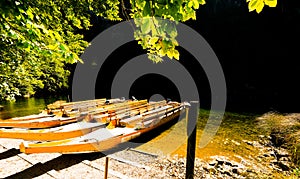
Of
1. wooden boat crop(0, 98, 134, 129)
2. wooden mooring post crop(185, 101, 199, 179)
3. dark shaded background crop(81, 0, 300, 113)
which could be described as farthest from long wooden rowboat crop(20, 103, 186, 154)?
dark shaded background crop(81, 0, 300, 113)

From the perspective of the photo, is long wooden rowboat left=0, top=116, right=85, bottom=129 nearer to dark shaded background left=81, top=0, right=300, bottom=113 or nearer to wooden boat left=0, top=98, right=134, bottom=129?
wooden boat left=0, top=98, right=134, bottom=129

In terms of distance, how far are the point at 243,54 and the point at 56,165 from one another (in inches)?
1198

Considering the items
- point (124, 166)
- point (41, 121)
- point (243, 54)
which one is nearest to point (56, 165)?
point (124, 166)

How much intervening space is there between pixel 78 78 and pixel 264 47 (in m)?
27.2

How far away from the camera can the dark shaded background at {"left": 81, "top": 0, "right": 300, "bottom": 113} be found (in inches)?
1022

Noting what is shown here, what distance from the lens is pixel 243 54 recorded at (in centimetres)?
3016

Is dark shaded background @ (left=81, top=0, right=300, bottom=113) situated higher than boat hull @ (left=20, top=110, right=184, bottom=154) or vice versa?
dark shaded background @ (left=81, top=0, right=300, bottom=113)

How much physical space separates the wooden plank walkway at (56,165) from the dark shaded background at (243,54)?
1860cm

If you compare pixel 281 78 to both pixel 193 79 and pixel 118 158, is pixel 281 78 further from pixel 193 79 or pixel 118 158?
pixel 118 158

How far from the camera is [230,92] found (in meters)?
Result: 27.5

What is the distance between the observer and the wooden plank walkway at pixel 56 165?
4671mm

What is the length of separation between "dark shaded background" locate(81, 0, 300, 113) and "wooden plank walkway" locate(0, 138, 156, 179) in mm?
18598

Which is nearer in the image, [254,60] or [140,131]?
[140,131]

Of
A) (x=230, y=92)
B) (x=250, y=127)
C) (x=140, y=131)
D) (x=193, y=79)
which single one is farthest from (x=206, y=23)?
(x=140, y=131)
